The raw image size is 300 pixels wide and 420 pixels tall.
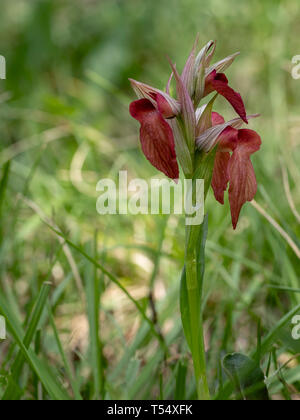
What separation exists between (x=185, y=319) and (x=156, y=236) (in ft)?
2.83

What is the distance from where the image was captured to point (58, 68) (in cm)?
296

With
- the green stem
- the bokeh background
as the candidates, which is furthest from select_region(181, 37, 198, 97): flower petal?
the bokeh background

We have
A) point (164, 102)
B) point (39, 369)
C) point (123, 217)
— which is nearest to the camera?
point (164, 102)

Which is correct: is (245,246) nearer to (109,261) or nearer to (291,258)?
(291,258)

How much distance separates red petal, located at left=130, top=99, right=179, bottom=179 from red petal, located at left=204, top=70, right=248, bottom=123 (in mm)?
74

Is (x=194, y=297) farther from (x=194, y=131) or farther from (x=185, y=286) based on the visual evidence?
(x=194, y=131)

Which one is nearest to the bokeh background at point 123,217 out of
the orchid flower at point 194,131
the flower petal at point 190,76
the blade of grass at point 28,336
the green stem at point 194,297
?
the blade of grass at point 28,336

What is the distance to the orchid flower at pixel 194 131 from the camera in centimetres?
60

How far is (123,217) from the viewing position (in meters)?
1.64

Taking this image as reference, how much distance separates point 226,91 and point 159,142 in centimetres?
10

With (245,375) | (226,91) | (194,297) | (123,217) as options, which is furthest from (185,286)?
(123,217)

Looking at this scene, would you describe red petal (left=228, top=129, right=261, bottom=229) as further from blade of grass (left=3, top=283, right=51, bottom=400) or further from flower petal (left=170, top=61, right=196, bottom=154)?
blade of grass (left=3, top=283, right=51, bottom=400)

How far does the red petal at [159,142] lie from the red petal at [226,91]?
0.07 m

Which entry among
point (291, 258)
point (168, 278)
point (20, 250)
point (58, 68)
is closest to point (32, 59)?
point (58, 68)
